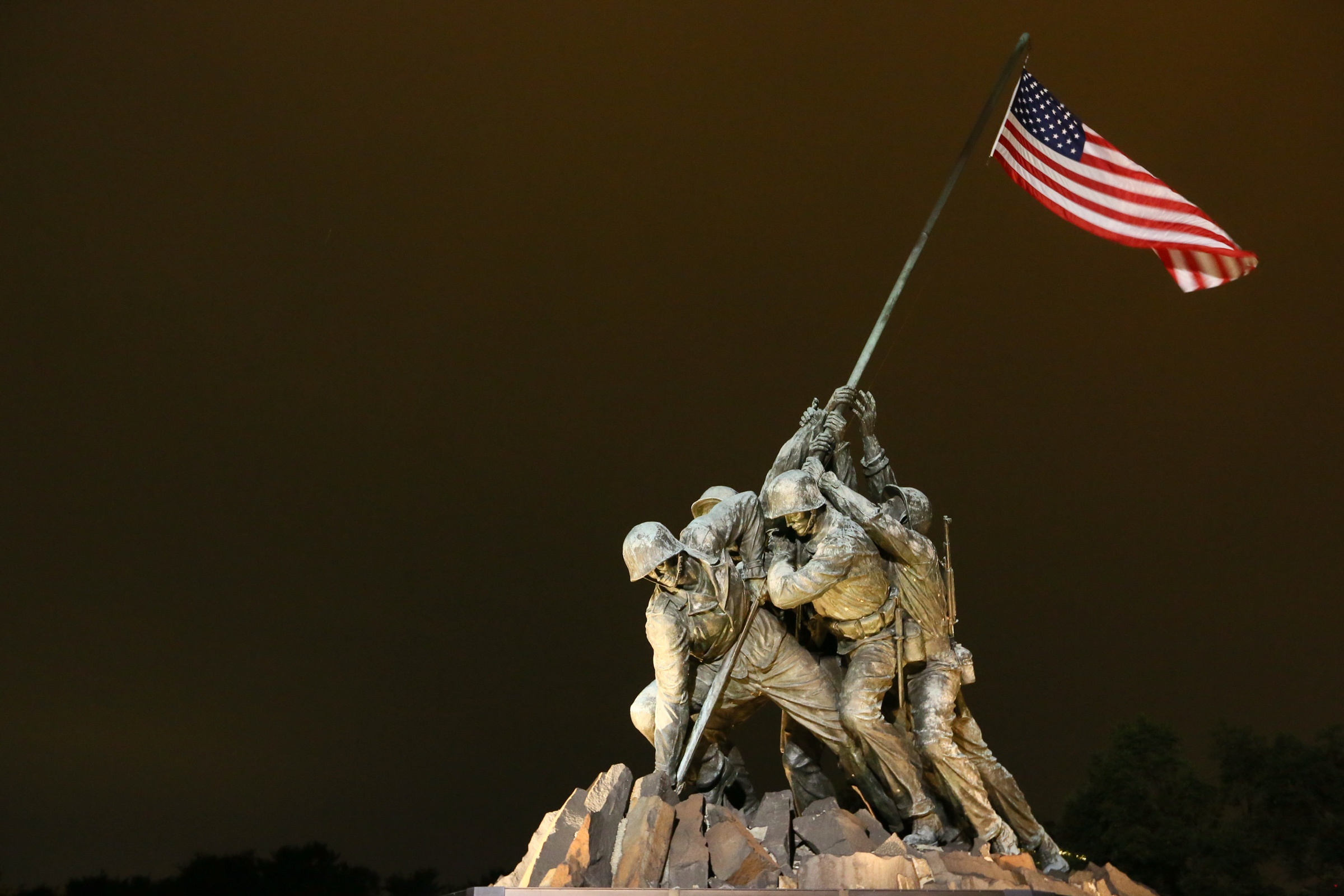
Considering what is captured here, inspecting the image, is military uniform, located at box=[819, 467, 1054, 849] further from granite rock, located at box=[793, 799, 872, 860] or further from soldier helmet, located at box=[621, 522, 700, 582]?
soldier helmet, located at box=[621, 522, 700, 582]

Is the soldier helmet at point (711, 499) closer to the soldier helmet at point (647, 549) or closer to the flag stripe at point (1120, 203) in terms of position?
the soldier helmet at point (647, 549)

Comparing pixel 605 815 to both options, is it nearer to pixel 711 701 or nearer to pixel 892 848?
pixel 711 701

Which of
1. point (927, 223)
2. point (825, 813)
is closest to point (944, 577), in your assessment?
point (825, 813)

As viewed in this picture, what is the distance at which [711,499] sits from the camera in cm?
923

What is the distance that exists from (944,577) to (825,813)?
224cm

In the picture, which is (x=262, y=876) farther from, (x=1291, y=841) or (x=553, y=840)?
(x=1291, y=841)

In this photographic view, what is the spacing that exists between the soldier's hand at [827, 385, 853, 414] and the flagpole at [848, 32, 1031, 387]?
0.06m

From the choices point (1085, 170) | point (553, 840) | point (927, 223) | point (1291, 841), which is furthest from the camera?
point (1291, 841)

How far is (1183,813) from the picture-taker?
20031 mm

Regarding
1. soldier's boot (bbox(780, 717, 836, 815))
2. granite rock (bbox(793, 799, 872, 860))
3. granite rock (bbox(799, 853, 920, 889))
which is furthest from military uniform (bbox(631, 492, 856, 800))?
granite rock (bbox(799, 853, 920, 889))

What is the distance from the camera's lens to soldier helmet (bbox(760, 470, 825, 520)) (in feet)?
27.8

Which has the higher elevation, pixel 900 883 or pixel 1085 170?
pixel 1085 170

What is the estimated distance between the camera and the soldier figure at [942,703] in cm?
811

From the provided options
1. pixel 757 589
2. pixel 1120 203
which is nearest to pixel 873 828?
pixel 757 589
